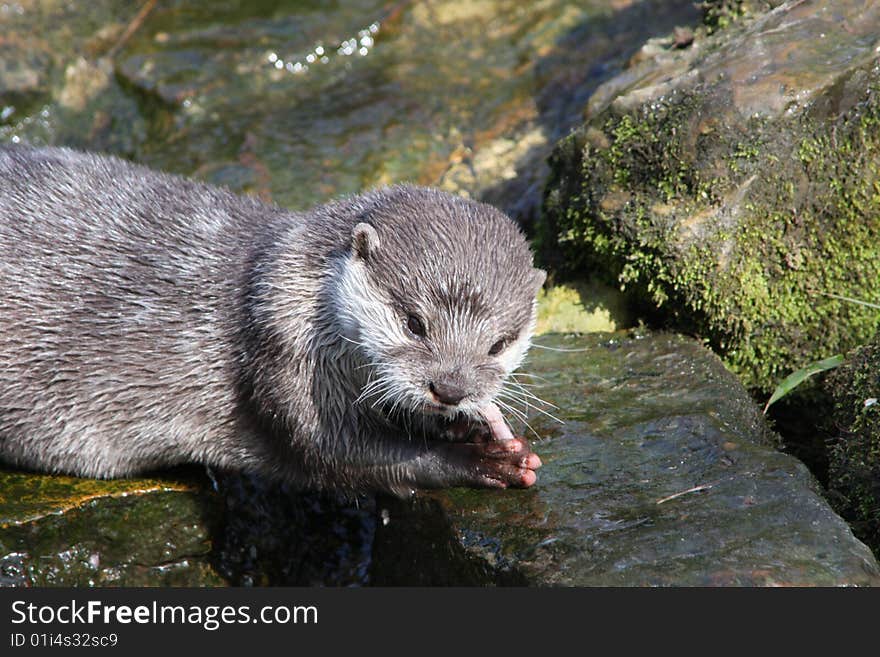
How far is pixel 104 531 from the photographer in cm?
374

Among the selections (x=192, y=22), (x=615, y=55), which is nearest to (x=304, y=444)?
(x=615, y=55)

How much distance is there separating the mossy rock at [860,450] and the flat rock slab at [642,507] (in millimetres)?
298

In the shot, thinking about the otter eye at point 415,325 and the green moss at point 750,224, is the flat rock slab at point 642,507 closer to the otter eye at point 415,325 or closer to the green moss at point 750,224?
the green moss at point 750,224

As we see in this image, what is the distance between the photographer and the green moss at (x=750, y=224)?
430 cm

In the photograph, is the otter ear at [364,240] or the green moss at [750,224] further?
the green moss at [750,224]

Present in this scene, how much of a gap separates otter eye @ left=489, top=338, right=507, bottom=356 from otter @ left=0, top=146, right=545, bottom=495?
16mm

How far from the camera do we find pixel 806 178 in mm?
4320

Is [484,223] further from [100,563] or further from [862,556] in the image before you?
[100,563]

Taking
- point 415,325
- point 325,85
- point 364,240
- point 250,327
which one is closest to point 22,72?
point 325,85

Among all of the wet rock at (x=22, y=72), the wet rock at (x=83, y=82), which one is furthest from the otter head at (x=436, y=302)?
the wet rock at (x=22, y=72)

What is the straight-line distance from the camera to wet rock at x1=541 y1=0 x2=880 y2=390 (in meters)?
4.29

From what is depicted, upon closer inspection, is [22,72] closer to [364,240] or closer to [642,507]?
[364,240]

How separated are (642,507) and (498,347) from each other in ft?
2.38

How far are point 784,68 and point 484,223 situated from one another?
1.84 m
